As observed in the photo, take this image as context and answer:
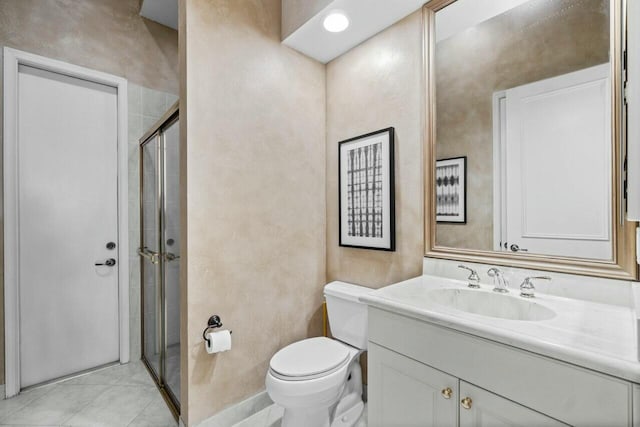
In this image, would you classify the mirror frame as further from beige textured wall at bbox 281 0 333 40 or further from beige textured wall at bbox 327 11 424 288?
beige textured wall at bbox 281 0 333 40

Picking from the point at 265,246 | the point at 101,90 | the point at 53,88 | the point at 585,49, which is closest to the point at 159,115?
the point at 101,90

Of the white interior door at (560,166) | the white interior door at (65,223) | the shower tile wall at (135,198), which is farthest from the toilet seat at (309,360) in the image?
the white interior door at (65,223)

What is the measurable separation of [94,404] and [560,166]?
9.06 ft

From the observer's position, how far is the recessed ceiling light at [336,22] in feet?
5.27

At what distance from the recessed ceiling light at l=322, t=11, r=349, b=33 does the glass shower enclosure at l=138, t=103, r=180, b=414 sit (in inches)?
37.3

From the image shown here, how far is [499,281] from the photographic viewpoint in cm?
125

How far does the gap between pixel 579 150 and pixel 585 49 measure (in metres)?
0.38

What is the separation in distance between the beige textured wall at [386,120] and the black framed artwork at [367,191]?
44mm

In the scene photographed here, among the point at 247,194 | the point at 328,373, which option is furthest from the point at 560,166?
the point at 247,194

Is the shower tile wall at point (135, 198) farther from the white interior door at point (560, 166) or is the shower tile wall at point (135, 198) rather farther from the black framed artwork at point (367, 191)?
the white interior door at point (560, 166)

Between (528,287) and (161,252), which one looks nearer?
(528,287)

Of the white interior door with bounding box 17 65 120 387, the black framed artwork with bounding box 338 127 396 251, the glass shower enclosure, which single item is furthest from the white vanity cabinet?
the white interior door with bounding box 17 65 120 387

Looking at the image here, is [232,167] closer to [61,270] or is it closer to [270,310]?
Answer: [270,310]

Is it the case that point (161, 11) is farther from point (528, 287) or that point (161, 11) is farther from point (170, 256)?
point (528, 287)
